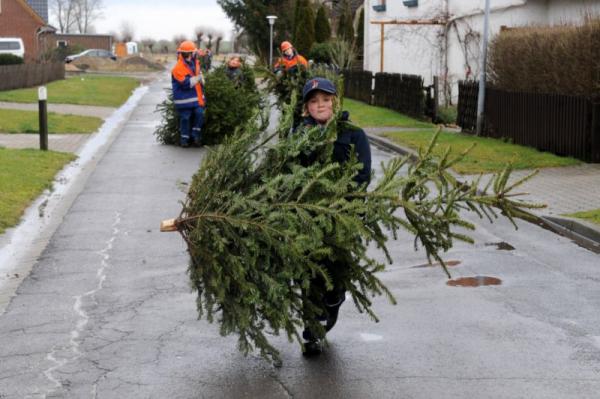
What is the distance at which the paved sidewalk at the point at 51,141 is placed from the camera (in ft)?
64.1

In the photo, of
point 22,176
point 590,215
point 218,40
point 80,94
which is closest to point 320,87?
point 590,215

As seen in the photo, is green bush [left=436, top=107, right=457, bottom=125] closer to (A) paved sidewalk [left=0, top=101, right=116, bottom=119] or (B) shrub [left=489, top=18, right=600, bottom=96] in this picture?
(B) shrub [left=489, top=18, right=600, bottom=96]

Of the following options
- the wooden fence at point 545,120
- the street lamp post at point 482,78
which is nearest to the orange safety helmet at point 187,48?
the street lamp post at point 482,78

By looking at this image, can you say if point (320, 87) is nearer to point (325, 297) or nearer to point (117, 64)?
point (325, 297)

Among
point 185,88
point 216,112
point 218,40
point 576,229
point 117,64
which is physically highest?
point 218,40

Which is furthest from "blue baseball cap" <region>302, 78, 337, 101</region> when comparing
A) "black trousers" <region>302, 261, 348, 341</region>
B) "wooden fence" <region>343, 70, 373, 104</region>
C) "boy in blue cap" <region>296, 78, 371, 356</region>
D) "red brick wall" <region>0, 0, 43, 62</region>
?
"red brick wall" <region>0, 0, 43, 62</region>

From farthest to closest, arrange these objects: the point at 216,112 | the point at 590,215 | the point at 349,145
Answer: the point at 216,112 < the point at 590,215 < the point at 349,145

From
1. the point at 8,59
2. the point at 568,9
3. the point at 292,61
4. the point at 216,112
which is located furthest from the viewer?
the point at 8,59

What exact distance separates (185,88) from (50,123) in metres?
6.41

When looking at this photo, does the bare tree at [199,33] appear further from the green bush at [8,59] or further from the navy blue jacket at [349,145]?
the navy blue jacket at [349,145]

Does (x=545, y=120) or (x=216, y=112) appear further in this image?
(x=216, y=112)

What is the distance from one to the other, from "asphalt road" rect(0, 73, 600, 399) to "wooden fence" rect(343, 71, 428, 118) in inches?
671

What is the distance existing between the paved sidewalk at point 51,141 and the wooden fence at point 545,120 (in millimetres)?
7923

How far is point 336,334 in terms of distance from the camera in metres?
6.98
